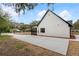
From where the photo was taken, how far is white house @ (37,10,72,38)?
282 cm

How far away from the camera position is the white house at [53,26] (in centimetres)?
282

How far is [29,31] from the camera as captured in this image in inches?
113

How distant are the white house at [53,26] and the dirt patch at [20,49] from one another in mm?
227

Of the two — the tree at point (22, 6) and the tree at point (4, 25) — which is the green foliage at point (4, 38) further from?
the tree at point (22, 6)

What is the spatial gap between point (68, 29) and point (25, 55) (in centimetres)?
62

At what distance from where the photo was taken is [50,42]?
2850 millimetres

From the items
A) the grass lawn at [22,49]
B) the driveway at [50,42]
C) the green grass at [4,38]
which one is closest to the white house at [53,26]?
the driveway at [50,42]

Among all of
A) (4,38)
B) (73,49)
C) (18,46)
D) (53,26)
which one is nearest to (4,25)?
(4,38)

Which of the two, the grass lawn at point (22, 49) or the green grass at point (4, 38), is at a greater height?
the green grass at point (4, 38)

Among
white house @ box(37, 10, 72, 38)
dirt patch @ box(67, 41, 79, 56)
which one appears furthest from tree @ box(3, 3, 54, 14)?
dirt patch @ box(67, 41, 79, 56)

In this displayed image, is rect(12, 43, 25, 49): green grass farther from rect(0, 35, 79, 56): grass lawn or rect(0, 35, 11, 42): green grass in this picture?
rect(0, 35, 11, 42): green grass

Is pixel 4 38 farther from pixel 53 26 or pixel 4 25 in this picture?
pixel 53 26

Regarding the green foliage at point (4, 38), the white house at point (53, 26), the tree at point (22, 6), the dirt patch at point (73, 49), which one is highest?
the tree at point (22, 6)

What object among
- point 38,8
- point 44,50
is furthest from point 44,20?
point 44,50
